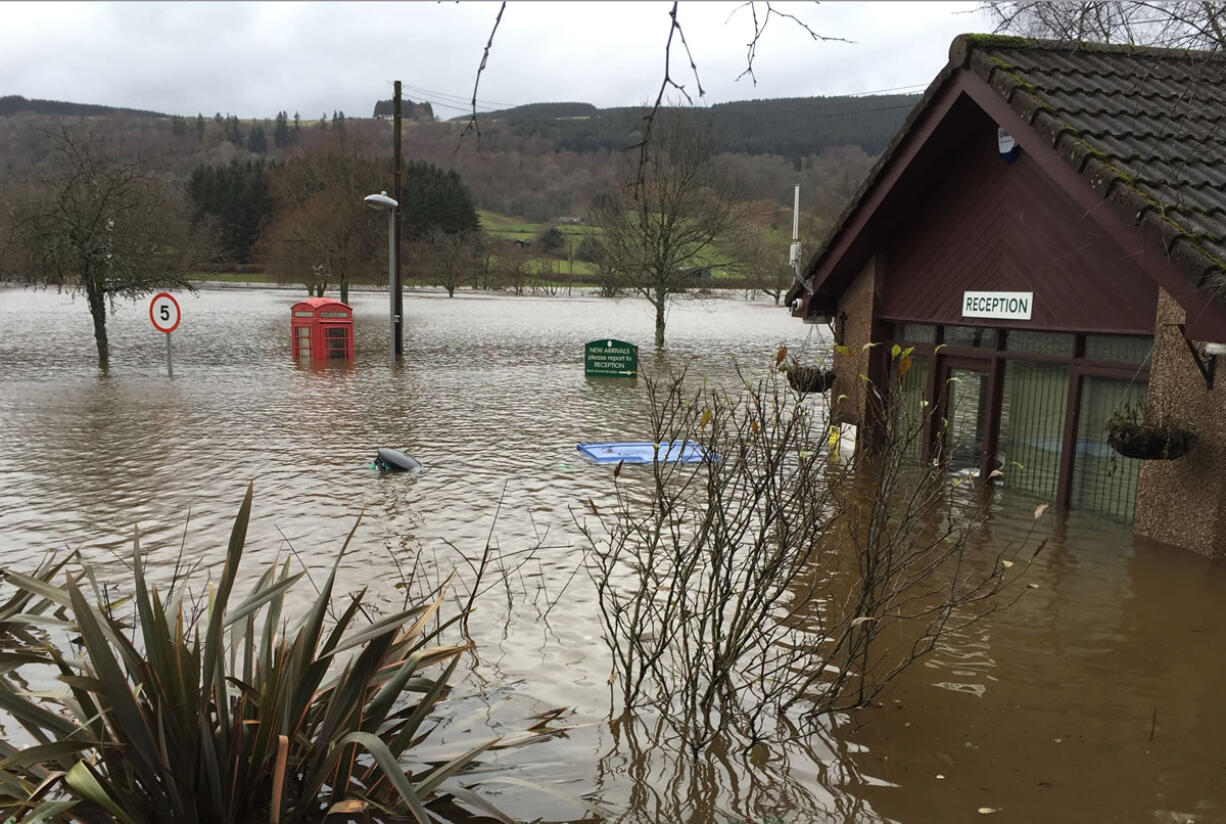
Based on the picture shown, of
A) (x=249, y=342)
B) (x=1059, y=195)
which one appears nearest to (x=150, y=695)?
(x=1059, y=195)

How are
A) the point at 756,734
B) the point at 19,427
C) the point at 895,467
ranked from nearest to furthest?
the point at 895,467 < the point at 756,734 < the point at 19,427

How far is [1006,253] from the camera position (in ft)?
36.1

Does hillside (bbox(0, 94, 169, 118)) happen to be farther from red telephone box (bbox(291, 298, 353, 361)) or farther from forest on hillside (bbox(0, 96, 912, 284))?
red telephone box (bbox(291, 298, 353, 361))

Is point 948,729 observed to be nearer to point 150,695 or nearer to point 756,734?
point 756,734

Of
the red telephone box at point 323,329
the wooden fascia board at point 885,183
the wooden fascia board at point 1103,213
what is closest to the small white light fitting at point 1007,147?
the wooden fascia board at point 1103,213

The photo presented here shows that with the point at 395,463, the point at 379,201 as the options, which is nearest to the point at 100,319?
the point at 379,201

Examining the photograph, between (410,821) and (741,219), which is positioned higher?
(741,219)

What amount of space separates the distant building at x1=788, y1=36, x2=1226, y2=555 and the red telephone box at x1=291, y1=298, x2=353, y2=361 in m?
15.8

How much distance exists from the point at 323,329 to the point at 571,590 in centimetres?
1964

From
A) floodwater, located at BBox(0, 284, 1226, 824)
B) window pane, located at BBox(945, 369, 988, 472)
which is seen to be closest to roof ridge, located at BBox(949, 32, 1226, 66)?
window pane, located at BBox(945, 369, 988, 472)

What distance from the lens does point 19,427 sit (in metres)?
14.8

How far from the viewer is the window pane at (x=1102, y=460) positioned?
9.93 m

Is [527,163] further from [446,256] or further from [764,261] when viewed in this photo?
Result: [446,256]

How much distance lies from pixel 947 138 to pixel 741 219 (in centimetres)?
2388
